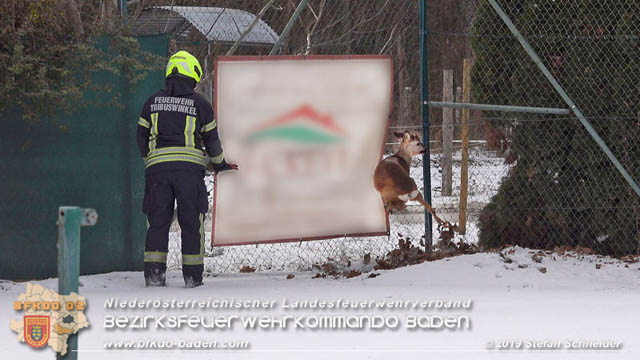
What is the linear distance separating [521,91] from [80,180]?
400 centimetres

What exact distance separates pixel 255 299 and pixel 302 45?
3.04 metres

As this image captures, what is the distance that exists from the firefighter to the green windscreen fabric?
2.22ft

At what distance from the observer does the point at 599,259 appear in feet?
25.4

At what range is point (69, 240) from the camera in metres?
3.64

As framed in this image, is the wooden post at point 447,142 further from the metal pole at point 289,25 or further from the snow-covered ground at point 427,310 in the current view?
the metal pole at point 289,25

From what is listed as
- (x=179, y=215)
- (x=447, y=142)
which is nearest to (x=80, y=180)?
(x=179, y=215)

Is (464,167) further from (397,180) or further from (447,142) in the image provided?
(447,142)

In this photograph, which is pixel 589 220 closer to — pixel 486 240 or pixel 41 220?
pixel 486 240

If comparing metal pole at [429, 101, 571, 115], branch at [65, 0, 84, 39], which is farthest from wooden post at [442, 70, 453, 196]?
branch at [65, 0, 84, 39]

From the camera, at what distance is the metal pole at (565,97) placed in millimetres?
7577

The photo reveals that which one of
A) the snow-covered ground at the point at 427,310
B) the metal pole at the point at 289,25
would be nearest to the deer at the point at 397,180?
the snow-covered ground at the point at 427,310

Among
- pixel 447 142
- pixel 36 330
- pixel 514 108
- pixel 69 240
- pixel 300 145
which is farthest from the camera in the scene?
pixel 447 142

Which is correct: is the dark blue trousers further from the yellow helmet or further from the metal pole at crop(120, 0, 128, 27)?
the metal pole at crop(120, 0, 128, 27)

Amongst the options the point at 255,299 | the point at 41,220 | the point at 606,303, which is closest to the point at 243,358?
the point at 255,299
